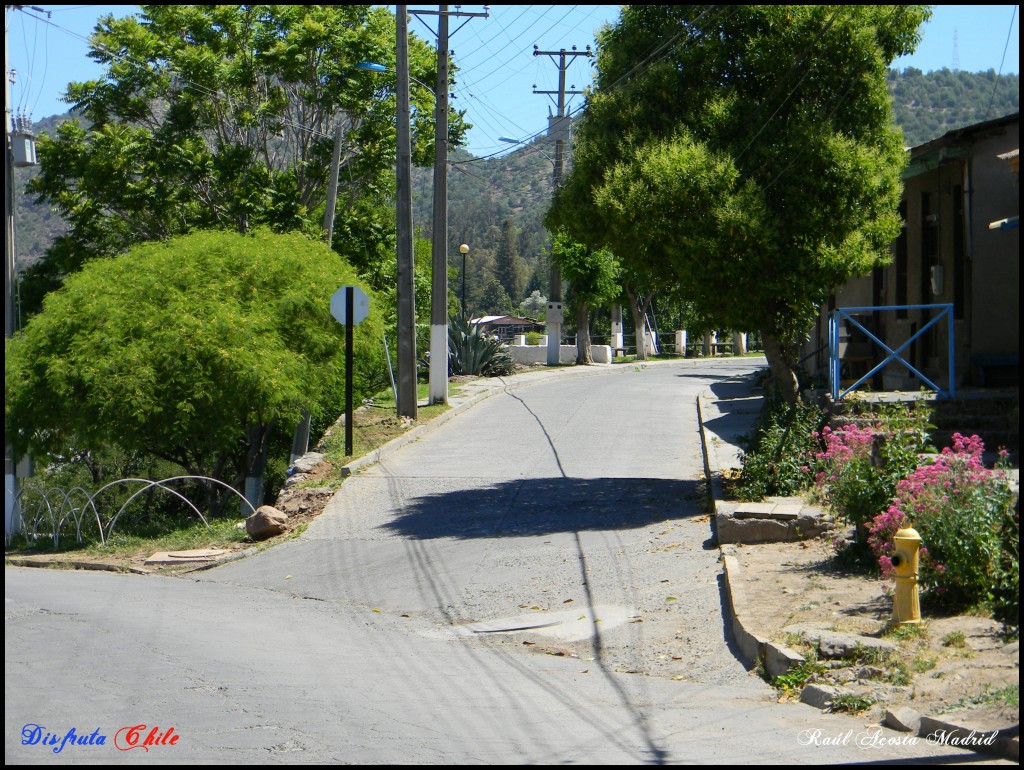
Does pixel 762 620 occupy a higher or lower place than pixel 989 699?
lower

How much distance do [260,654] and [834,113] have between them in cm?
947

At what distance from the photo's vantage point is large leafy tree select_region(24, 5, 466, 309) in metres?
31.6

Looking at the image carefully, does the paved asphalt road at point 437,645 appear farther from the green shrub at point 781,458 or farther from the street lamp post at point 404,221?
the street lamp post at point 404,221

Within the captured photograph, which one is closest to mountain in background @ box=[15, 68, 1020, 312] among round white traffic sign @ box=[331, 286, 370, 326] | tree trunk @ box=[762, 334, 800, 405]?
round white traffic sign @ box=[331, 286, 370, 326]

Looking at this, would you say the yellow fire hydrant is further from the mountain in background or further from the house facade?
the mountain in background

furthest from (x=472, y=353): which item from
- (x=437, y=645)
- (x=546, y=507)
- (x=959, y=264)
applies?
(x=437, y=645)

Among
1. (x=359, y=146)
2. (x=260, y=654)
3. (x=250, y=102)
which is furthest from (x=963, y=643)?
(x=250, y=102)

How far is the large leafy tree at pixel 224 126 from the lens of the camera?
104ft

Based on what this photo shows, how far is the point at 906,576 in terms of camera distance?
7.49 metres

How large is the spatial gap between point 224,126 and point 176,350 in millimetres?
17357

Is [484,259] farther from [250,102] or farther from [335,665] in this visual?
[335,665]

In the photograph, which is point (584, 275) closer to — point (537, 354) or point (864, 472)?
point (537, 354)

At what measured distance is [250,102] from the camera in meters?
33.2

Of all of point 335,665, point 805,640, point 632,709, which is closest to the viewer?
point 632,709
